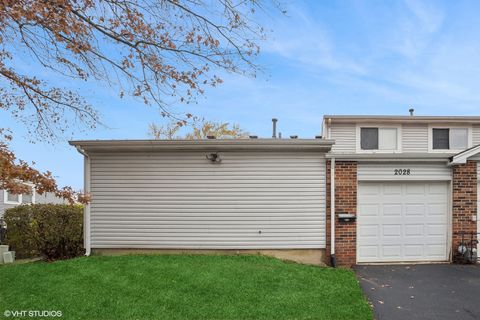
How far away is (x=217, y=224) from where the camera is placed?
9.62 m

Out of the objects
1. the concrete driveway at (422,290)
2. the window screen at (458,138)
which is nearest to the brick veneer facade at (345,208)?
the concrete driveway at (422,290)

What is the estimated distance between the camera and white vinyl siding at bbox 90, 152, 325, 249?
9523mm

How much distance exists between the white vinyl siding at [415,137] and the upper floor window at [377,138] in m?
0.36

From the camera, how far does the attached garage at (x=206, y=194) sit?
9508 mm

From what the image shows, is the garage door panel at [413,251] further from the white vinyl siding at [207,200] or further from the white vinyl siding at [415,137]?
the white vinyl siding at [415,137]

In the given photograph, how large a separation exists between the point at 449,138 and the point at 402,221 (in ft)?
23.2

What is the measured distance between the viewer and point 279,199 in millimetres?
9578

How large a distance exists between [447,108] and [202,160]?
434 inches

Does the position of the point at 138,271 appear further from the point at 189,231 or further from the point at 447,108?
the point at 447,108

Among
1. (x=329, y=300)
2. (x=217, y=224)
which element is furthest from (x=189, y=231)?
(x=329, y=300)

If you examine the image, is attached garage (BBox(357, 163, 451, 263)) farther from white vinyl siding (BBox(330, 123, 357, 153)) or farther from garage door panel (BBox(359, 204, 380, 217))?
white vinyl siding (BBox(330, 123, 357, 153))

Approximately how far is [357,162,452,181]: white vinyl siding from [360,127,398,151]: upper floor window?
203 inches

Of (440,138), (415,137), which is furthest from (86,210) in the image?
(440,138)

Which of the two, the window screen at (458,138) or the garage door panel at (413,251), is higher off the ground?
the window screen at (458,138)
